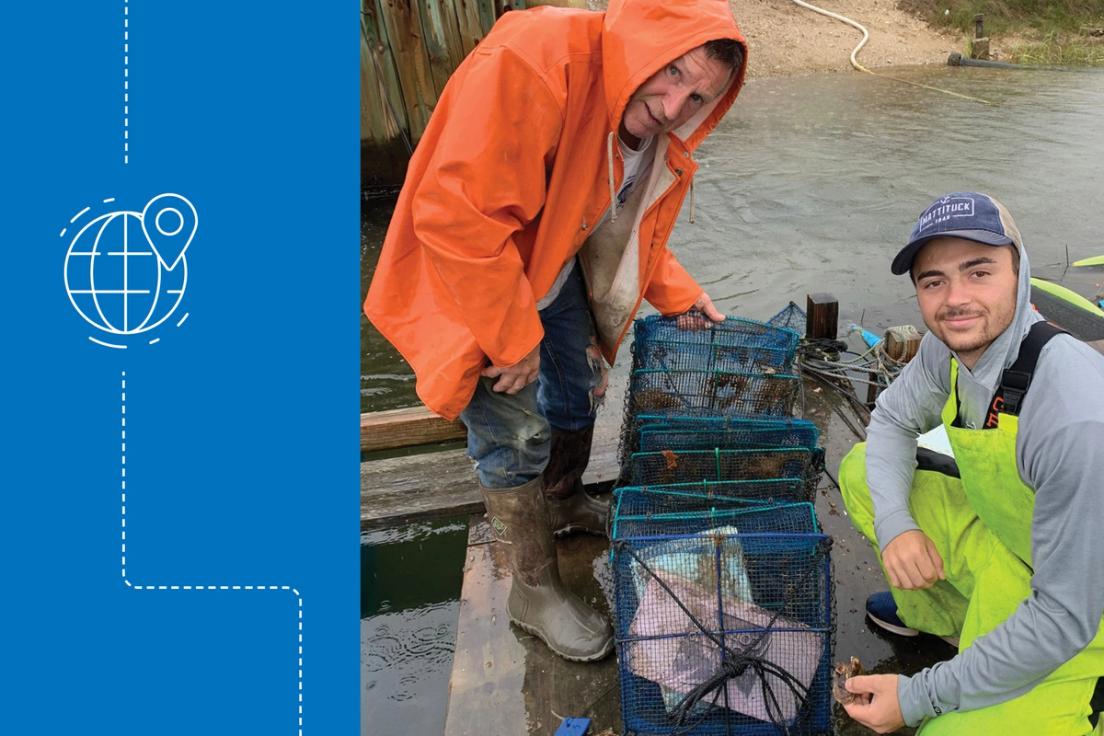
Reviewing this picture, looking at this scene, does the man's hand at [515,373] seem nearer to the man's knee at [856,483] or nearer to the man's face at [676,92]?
the man's face at [676,92]

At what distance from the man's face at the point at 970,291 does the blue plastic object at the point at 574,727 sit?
1477 millimetres

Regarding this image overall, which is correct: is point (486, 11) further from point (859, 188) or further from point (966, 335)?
point (966, 335)

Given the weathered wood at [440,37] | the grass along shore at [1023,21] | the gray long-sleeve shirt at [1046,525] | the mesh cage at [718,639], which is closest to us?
the gray long-sleeve shirt at [1046,525]

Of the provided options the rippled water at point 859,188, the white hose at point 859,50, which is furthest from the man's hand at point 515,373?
the white hose at point 859,50

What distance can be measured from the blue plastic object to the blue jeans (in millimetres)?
729

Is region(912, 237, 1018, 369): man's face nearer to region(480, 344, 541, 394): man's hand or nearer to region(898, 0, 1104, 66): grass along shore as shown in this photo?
region(480, 344, 541, 394): man's hand

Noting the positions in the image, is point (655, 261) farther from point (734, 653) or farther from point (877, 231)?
point (877, 231)

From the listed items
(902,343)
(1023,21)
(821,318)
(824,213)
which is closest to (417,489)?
(821,318)

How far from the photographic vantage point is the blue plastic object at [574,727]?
218 centimetres

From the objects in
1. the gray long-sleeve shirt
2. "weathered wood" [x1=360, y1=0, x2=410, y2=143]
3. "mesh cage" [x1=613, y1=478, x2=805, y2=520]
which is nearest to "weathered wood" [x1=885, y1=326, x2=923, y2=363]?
"mesh cage" [x1=613, y1=478, x2=805, y2=520]

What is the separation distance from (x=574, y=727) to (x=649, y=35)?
191cm

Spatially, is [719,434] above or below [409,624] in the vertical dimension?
above

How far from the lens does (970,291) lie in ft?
5.73

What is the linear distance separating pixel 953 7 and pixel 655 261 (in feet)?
93.8
